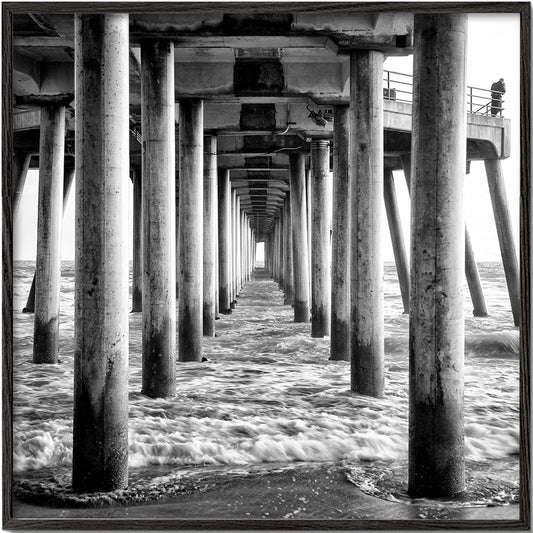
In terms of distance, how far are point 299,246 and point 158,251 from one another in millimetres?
8915

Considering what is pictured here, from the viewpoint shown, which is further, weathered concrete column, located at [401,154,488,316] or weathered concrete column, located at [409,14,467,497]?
weathered concrete column, located at [401,154,488,316]

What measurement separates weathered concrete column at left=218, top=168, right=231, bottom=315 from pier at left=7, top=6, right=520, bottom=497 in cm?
329

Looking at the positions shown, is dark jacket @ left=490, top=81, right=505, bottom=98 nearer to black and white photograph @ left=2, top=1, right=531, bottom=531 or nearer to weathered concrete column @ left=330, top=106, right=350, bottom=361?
black and white photograph @ left=2, top=1, right=531, bottom=531

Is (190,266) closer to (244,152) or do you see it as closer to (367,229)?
(367,229)

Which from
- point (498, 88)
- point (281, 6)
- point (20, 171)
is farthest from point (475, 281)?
point (281, 6)

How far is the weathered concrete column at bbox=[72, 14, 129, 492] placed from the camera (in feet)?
14.9

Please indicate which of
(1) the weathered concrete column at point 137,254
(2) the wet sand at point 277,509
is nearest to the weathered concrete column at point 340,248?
(2) the wet sand at point 277,509

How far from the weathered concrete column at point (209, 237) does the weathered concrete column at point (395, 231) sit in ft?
16.9

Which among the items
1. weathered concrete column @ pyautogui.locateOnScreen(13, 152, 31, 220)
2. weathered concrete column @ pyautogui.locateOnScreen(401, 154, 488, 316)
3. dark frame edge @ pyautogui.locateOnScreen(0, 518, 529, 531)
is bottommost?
dark frame edge @ pyautogui.locateOnScreen(0, 518, 529, 531)

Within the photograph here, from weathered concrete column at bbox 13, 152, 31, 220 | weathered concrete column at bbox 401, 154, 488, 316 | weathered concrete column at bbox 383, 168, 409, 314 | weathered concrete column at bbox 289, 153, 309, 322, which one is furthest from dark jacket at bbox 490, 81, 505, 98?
weathered concrete column at bbox 383, 168, 409, 314

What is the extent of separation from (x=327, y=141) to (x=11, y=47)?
10673mm

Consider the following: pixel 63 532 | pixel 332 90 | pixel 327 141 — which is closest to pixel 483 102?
pixel 332 90

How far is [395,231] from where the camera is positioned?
1838 cm

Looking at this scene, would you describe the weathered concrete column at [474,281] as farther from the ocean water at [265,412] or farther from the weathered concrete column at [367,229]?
the weathered concrete column at [367,229]
